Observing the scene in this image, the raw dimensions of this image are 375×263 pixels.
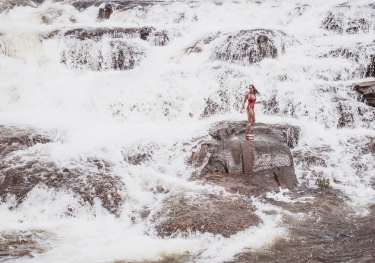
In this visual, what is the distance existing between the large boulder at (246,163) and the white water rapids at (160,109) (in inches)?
17.8

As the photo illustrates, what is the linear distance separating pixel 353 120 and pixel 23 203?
8.88 meters

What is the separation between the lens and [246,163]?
10836 millimetres

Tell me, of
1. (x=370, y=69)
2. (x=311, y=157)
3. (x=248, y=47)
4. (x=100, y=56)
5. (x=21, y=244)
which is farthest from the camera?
(x=100, y=56)

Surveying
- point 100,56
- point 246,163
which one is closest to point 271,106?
point 246,163

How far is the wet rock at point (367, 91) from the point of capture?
13.9m

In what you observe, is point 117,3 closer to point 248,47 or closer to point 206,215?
point 248,47

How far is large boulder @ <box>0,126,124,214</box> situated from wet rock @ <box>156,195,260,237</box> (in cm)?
115

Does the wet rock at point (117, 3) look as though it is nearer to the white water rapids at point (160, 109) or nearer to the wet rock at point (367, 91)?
the white water rapids at point (160, 109)

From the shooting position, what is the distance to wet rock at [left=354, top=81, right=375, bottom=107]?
1388 centimetres

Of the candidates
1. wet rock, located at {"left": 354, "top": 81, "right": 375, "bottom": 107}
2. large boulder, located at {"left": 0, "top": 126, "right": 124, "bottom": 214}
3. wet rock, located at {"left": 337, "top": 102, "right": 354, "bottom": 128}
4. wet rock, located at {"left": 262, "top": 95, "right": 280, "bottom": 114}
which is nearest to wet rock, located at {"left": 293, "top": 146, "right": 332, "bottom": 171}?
wet rock, located at {"left": 337, "top": 102, "right": 354, "bottom": 128}

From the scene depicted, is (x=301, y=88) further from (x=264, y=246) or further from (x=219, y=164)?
(x=264, y=246)

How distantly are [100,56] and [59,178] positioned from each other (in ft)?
24.6

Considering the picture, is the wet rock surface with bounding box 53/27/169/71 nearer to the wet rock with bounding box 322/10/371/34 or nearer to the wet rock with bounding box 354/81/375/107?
the wet rock with bounding box 354/81/375/107

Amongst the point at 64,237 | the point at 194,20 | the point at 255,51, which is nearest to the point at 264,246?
the point at 64,237
